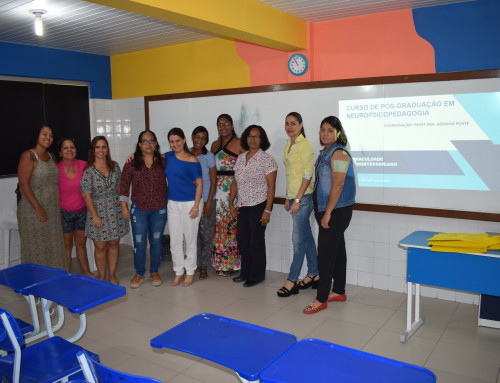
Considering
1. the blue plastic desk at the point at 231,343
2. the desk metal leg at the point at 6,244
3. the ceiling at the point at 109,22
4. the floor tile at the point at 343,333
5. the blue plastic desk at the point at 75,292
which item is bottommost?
the floor tile at the point at 343,333

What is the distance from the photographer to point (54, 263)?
4.30m

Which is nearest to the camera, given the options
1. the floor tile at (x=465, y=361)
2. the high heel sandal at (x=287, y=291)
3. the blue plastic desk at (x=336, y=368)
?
the blue plastic desk at (x=336, y=368)

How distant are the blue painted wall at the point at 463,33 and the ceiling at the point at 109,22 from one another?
11 centimetres

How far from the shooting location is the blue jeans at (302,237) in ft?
13.5

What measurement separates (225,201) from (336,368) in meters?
3.21

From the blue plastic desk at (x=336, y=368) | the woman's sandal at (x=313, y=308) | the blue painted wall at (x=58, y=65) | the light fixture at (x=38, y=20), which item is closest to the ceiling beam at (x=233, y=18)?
the light fixture at (x=38, y=20)

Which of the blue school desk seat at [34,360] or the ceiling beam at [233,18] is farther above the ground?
the ceiling beam at [233,18]

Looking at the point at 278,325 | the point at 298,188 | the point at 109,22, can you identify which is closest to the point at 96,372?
the point at 278,325

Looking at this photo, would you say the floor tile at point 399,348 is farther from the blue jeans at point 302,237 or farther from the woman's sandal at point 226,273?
the woman's sandal at point 226,273

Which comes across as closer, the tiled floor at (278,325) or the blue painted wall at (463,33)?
the tiled floor at (278,325)

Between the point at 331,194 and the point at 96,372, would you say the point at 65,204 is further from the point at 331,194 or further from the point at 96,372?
the point at 96,372

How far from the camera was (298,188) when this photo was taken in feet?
13.5

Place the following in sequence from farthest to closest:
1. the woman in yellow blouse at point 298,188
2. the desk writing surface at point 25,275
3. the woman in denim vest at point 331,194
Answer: the woman in yellow blouse at point 298,188, the woman in denim vest at point 331,194, the desk writing surface at point 25,275

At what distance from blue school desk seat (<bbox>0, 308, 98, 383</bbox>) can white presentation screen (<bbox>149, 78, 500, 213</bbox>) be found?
3012 mm
